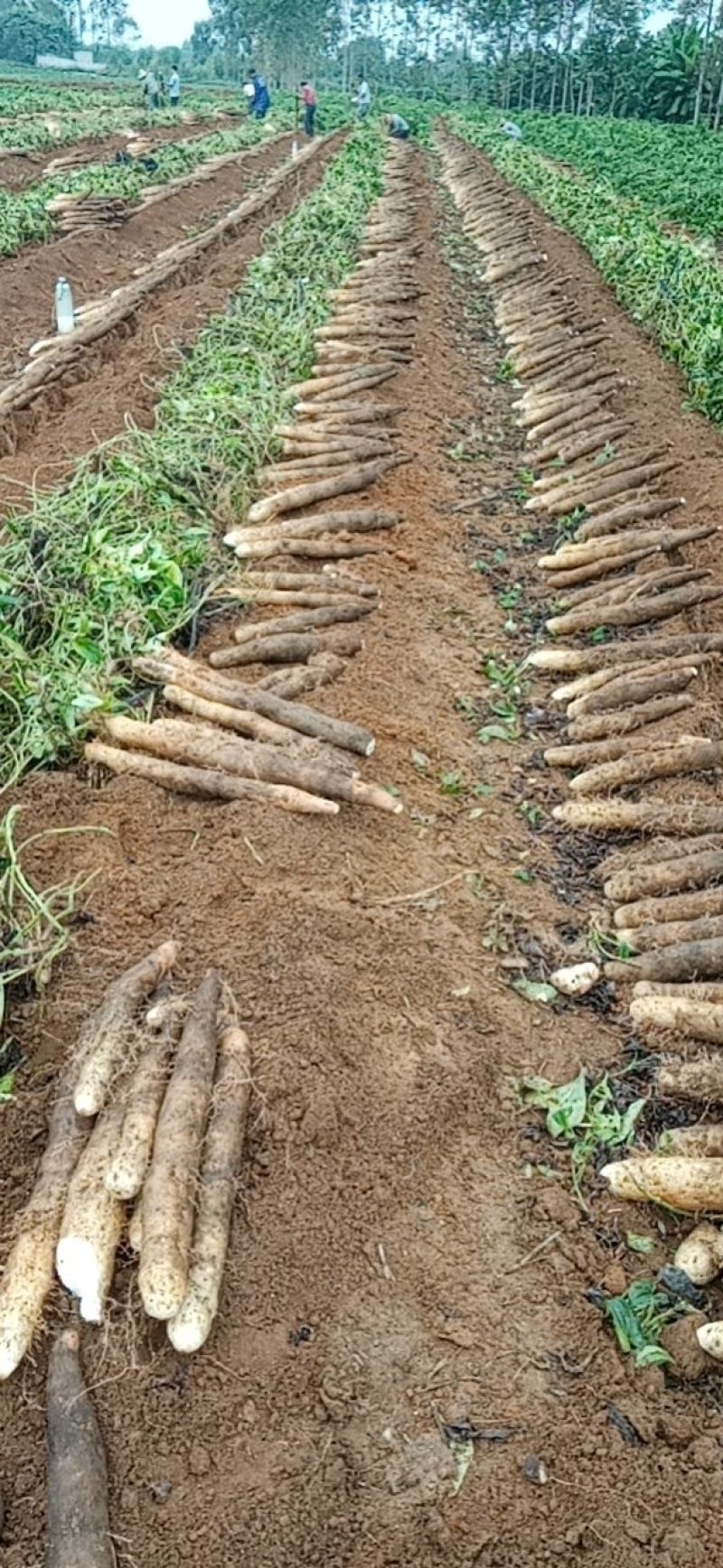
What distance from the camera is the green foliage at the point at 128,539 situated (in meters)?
4.94

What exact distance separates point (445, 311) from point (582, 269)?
243 centimetres

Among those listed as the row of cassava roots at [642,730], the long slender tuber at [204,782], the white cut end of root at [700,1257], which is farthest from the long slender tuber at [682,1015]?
the long slender tuber at [204,782]

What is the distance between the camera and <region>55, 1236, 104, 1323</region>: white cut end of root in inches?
106

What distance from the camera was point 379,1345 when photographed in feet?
9.30

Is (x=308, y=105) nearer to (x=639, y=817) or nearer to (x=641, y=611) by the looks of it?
(x=641, y=611)

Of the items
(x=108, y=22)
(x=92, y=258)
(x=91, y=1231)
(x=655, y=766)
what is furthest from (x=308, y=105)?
(x=108, y=22)

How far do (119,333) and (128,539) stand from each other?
612 cm

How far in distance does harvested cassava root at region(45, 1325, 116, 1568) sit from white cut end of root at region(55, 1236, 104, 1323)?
0.07 metres

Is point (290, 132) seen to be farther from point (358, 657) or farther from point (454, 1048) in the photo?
point (454, 1048)

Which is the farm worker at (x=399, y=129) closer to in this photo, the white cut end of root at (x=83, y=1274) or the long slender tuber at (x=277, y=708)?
the long slender tuber at (x=277, y=708)

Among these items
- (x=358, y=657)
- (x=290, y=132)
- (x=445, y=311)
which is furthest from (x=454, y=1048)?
(x=290, y=132)

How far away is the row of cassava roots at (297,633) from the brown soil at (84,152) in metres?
14.0

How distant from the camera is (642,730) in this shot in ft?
17.8

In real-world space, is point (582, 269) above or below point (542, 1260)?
above
